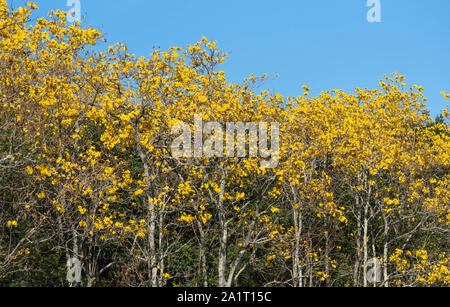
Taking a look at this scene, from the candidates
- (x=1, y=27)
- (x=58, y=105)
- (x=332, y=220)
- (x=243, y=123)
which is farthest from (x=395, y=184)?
(x=1, y=27)

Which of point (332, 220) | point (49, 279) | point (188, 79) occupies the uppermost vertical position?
point (188, 79)

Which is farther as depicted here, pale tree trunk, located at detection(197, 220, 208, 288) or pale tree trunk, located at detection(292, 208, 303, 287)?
pale tree trunk, located at detection(197, 220, 208, 288)

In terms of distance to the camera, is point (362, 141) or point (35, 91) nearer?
point (35, 91)

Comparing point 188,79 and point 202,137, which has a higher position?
point 188,79

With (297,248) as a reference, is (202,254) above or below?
below

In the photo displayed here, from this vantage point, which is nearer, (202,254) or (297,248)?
(297,248)

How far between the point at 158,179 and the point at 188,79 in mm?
4404

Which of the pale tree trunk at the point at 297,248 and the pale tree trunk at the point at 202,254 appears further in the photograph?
the pale tree trunk at the point at 202,254

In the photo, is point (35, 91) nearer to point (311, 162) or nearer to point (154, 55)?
point (154, 55)

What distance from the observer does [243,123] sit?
17.5 meters
